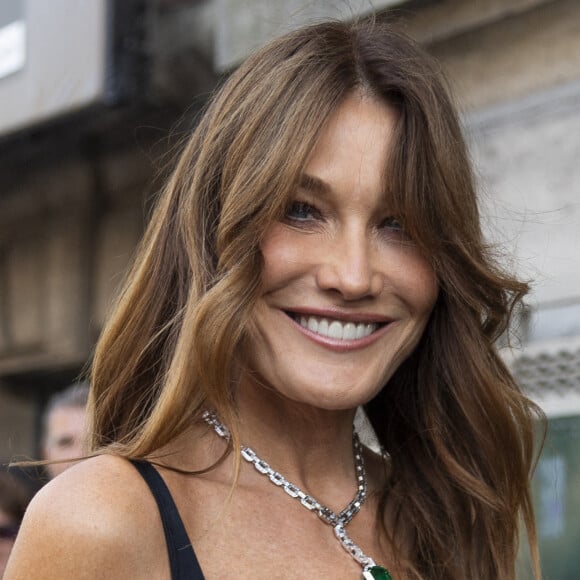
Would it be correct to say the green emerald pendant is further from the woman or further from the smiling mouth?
the smiling mouth

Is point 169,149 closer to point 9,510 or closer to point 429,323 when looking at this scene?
point 429,323

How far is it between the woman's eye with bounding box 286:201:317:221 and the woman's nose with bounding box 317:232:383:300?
0.22ft

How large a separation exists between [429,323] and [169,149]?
31.6 inches

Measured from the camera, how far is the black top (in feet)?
5.92

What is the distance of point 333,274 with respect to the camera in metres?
2.04

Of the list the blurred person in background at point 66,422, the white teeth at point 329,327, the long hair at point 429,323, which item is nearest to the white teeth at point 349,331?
the white teeth at point 329,327

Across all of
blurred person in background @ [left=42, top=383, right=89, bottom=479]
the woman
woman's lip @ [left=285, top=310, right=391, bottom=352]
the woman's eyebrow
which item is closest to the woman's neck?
the woman

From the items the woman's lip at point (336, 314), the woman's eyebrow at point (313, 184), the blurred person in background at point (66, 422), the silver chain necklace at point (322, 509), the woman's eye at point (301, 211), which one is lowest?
the blurred person in background at point (66, 422)

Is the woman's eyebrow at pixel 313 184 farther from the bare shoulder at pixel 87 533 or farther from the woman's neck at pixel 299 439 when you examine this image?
the bare shoulder at pixel 87 533

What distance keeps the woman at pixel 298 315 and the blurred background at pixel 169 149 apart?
21.6 inches

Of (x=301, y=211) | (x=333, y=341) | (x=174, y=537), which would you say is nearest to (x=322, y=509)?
(x=333, y=341)

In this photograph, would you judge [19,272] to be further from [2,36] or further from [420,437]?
[420,437]

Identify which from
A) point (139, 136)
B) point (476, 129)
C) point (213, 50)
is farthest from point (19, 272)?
point (476, 129)

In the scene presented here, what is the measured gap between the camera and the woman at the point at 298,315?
6.54 ft
